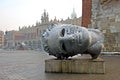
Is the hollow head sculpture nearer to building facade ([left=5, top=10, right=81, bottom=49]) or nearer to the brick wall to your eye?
the brick wall

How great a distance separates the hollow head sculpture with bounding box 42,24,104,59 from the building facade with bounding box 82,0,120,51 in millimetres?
8610

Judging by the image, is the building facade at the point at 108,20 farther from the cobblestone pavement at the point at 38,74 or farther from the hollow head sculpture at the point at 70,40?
the hollow head sculpture at the point at 70,40

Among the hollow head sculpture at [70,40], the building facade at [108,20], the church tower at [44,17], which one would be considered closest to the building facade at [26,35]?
the church tower at [44,17]

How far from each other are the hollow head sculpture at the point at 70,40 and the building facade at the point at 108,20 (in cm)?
861

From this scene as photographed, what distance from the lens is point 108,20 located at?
50.3ft

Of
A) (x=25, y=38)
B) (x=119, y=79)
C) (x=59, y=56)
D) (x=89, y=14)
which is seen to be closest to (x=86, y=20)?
(x=89, y=14)

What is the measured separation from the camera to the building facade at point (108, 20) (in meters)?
14.7

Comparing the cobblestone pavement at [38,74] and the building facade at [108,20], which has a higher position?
the building facade at [108,20]

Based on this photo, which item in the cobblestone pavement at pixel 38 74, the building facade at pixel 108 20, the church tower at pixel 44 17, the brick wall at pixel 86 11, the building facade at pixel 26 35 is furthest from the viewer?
the church tower at pixel 44 17

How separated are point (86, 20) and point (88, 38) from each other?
13.0m

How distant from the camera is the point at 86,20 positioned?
1852 centimetres

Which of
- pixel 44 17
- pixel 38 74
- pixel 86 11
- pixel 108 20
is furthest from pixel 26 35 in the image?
pixel 38 74

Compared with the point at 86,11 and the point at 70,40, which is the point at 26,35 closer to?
the point at 86,11

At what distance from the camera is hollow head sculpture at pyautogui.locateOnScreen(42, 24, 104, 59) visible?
18.3ft
